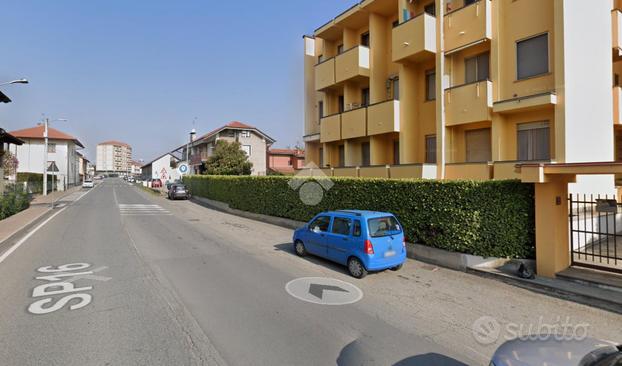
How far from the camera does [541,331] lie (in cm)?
511

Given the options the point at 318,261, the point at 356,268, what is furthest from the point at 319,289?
the point at 318,261

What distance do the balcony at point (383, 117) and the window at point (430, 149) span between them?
141cm

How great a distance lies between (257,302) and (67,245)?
838 centimetres

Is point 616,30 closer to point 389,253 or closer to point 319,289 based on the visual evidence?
point 389,253

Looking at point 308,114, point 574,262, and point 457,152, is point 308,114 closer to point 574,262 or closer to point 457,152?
point 457,152

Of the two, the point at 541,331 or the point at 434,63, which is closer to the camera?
the point at 541,331

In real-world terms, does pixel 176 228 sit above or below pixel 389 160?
below

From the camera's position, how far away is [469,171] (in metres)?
12.3

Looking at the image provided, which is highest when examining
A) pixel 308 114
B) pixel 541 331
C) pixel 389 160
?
pixel 308 114

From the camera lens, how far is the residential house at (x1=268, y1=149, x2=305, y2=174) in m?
54.3

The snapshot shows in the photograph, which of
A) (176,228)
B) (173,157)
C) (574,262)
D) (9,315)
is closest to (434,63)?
(574,262)

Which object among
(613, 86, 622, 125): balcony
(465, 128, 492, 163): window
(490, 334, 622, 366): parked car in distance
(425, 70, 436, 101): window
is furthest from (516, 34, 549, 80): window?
(490, 334, 622, 366): parked car in distance

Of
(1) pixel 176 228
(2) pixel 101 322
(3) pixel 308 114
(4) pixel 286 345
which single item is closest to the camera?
(4) pixel 286 345

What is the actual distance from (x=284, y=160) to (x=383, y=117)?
41464 millimetres
